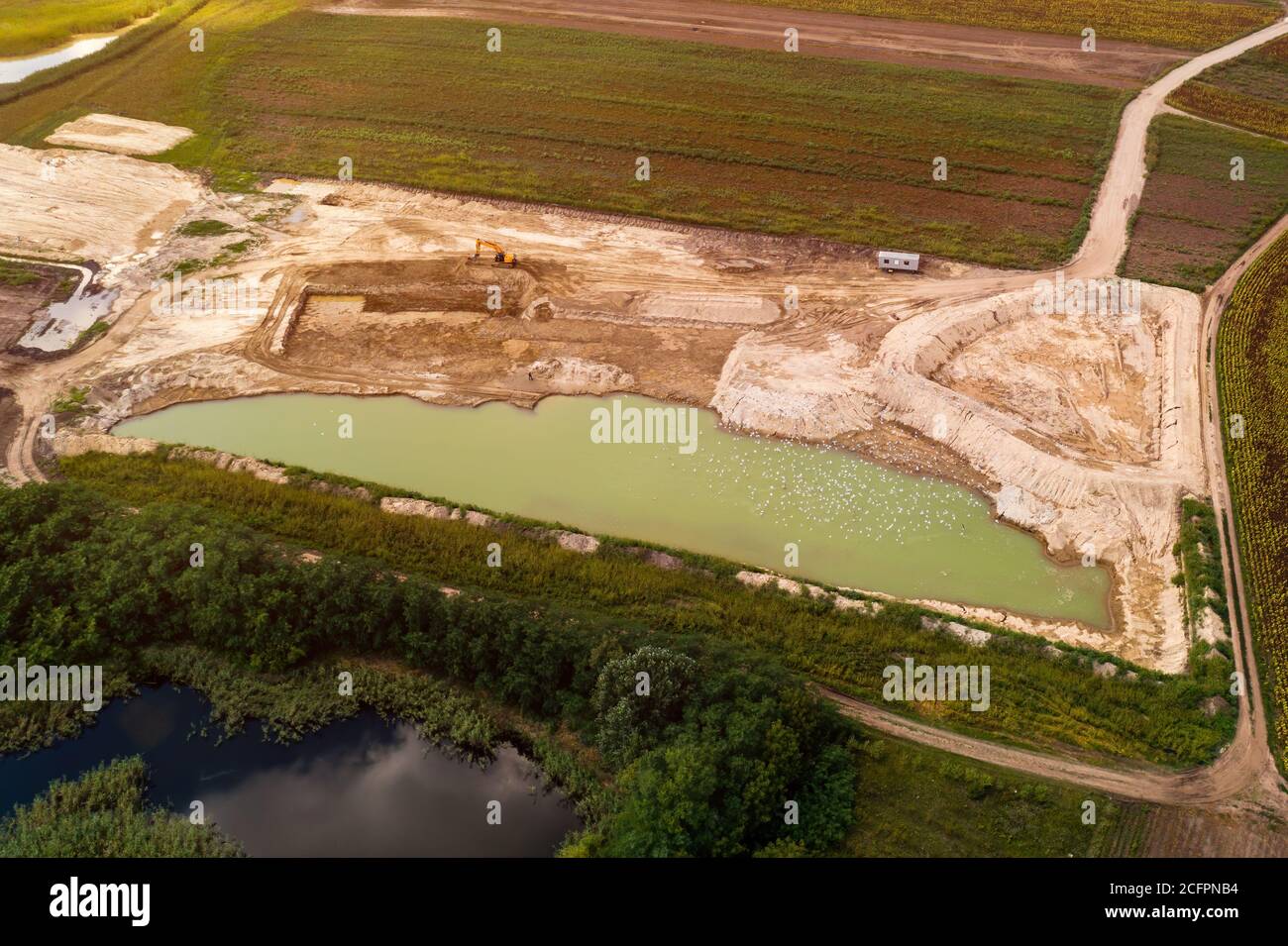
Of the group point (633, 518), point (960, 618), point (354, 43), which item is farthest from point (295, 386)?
point (354, 43)

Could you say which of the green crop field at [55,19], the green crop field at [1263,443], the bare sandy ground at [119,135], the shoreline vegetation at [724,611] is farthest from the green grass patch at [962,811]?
the green crop field at [55,19]

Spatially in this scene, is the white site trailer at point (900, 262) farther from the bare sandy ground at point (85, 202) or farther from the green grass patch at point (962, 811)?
the bare sandy ground at point (85, 202)

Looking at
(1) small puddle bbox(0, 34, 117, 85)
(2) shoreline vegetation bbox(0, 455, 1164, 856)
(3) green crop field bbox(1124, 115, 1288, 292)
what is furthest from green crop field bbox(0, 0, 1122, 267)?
(2) shoreline vegetation bbox(0, 455, 1164, 856)

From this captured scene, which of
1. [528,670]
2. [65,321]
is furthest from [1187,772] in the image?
[65,321]

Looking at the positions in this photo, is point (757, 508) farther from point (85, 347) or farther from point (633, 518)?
point (85, 347)

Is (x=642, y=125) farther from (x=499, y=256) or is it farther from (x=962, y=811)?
(x=962, y=811)
